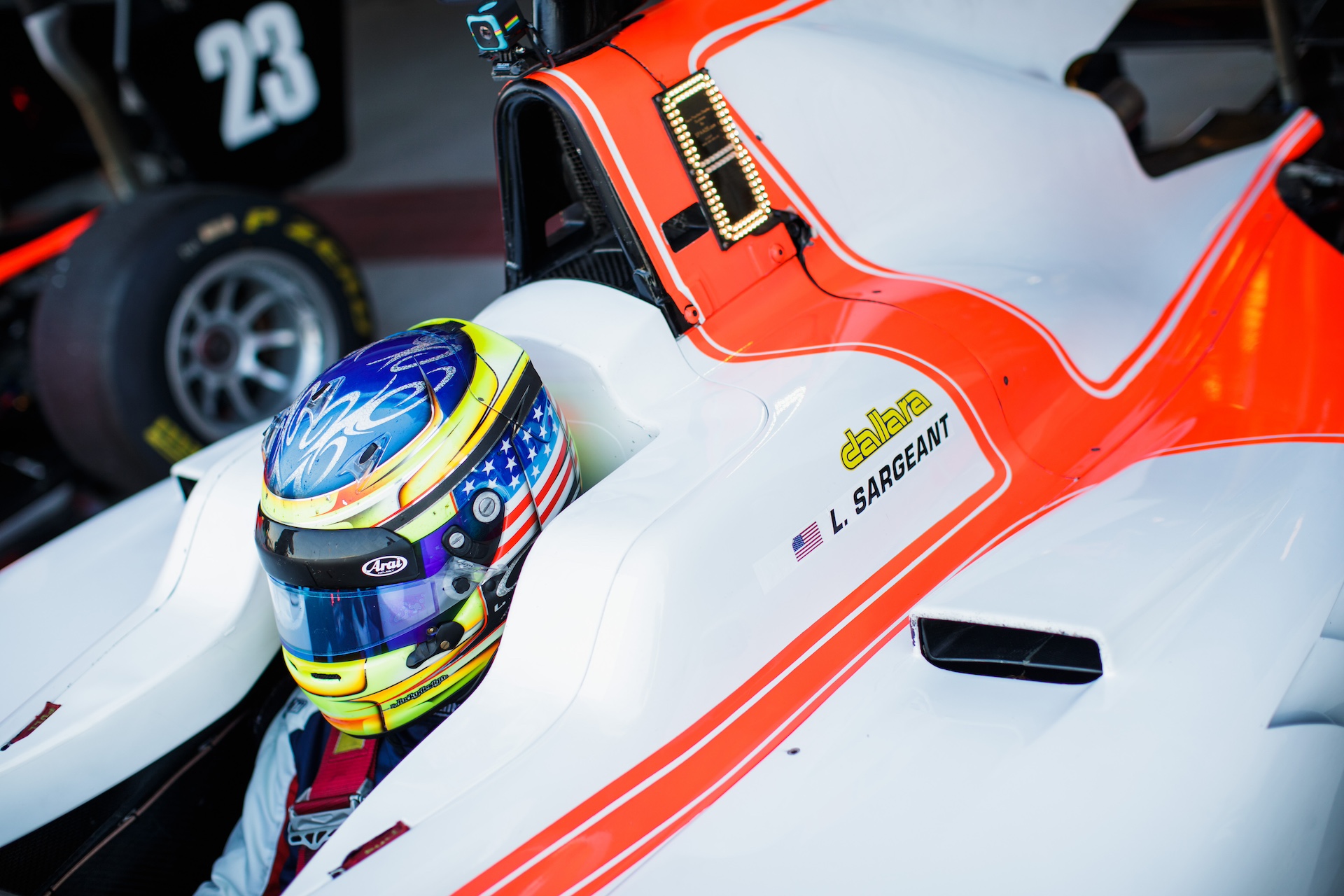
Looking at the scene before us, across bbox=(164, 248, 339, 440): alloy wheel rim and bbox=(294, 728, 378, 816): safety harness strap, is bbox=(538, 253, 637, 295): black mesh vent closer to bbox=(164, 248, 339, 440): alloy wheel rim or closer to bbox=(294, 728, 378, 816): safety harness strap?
bbox=(294, 728, 378, 816): safety harness strap

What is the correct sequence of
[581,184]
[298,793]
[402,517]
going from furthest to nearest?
1. [581,184]
2. [298,793]
3. [402,517]

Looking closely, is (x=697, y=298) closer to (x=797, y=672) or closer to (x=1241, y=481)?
(x=797, y=672)

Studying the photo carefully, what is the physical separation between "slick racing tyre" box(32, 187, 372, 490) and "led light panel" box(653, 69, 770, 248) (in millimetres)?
1881

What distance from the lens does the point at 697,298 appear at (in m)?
1.85

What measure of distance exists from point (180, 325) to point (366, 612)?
2.05 m

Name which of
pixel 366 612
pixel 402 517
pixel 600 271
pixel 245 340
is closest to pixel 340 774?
pixel 366 612

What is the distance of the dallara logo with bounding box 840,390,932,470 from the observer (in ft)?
5.53

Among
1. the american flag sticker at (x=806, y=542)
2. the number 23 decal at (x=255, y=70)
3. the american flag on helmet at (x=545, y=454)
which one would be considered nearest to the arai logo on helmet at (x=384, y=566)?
the american flag on helmet at (x=545, y=454)

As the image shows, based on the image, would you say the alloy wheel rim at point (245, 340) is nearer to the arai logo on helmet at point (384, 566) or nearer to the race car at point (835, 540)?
the race car at point (835, 540)

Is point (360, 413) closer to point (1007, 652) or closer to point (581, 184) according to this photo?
point (581, 184)

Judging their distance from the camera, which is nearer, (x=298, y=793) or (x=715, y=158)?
(x=298, y=793)

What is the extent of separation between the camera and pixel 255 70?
3.87 meters

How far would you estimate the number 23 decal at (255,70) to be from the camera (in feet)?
12.3

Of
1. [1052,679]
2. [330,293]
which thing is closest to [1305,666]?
[1052,679]
